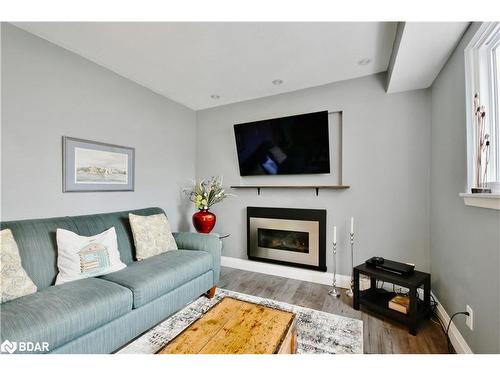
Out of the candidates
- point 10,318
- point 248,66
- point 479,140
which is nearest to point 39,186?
point 10,318

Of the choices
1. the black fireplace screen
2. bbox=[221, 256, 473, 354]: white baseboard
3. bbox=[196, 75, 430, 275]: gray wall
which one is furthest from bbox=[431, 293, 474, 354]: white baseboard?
the black fireplace screen

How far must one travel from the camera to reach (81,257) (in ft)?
5.78

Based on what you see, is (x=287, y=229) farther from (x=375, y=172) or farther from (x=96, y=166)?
(x=96, y=166)

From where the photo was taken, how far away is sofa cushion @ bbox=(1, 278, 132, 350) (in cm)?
116

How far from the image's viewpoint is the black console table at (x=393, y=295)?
1783 millimetres

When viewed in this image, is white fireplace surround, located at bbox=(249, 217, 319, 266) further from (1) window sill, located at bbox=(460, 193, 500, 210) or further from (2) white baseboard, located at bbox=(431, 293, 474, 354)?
(1) window sill, located at bbox=(460, 193, 500, 210)

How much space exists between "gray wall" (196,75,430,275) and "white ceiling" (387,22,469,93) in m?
0.28

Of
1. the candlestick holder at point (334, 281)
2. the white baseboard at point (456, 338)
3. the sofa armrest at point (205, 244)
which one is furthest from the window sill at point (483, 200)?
the sofa armrest at point (205, 244)

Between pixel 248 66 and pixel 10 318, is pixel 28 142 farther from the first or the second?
pixel 248 66

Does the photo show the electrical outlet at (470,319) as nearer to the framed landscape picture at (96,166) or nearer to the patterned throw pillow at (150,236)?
the patterned throw pillow at (150,236)

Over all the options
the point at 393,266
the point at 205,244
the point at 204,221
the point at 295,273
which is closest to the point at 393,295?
the point at 393,266

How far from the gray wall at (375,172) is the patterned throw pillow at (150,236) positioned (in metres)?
1.44

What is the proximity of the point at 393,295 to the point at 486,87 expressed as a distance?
1831 mm
